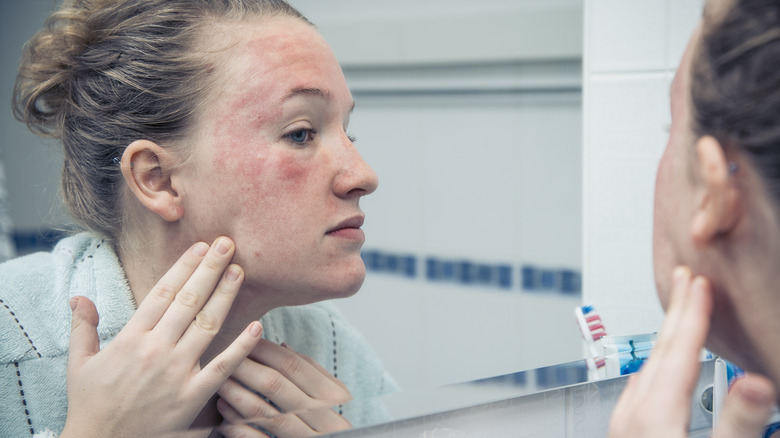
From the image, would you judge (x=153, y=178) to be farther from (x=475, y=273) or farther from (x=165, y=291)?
(x=475, y=273)

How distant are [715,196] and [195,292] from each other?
0.50 metres

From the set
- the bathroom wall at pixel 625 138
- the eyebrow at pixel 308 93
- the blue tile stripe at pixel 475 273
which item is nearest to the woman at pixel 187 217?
the eyebrow at pixel 308 93

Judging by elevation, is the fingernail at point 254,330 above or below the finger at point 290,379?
above

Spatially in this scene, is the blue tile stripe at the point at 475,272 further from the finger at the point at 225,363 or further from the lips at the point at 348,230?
the finger at the point at 225,363

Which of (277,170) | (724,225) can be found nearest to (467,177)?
(277,170)

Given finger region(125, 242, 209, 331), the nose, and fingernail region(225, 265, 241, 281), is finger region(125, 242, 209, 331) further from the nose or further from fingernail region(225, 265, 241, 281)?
the nose

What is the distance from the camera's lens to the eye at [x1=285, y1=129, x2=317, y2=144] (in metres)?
0.70

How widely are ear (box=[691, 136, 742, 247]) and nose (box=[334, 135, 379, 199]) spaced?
345 mm

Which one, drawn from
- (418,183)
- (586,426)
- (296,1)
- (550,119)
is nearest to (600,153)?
(586,426)

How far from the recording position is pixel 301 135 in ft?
2.32

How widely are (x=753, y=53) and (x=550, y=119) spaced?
3.81 ft

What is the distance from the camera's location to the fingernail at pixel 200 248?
69 cm

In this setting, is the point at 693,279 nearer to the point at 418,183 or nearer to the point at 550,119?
the point at 550,119

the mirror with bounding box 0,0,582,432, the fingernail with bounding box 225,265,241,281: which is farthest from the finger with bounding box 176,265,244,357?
the mirror with bounding box 0,0,582,432
